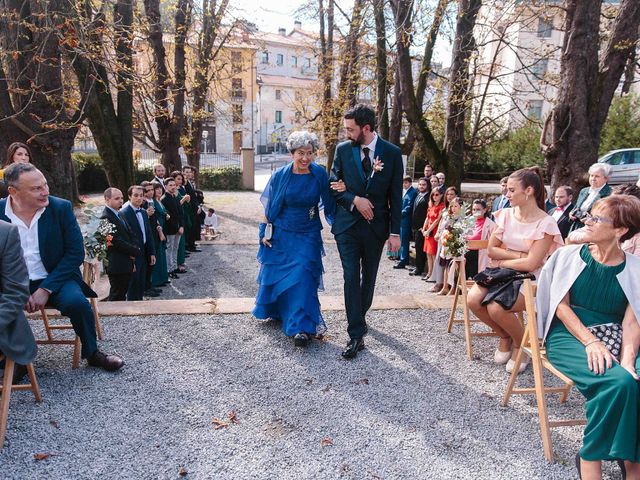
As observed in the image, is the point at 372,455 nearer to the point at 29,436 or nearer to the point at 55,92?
the point at 29,436

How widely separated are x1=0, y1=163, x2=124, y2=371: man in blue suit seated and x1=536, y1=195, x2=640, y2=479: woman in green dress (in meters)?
3.41

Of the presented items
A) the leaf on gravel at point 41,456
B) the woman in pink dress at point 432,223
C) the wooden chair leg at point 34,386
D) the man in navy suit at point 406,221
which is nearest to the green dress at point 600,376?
the leaf on gravel at point 41,456

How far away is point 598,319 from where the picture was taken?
316 centimetres

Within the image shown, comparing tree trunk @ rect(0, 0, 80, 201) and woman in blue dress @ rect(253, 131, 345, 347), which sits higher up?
tree trunk @ rect(0, 0, 80, 201)

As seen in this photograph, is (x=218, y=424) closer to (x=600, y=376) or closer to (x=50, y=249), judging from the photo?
(x=50, y=249)

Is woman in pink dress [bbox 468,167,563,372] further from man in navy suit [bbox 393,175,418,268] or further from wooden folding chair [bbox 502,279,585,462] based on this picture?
man in navy suit [bbox 393,175,418,268]

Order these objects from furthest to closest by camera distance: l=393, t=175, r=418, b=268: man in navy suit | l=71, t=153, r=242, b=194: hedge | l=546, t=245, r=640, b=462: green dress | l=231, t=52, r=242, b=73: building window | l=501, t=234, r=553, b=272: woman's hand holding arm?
l=71, t=153, r=242, b=194: hedge < l=231, t=52, r=242, b=73: building window < l=393, t=175, r=418, b=268: man in navy suit < l=501, t=234, r=553, b=272: woman's hand holding arm < l=546, t=245, r=640, b=462: green dress

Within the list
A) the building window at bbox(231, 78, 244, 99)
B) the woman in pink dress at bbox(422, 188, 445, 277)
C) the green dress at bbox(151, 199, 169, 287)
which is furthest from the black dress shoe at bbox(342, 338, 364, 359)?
the building window at bbox(231, 78, 244, 99)

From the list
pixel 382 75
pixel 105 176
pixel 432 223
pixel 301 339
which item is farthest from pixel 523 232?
pixel 105 176

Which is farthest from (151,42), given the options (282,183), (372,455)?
(372,455)

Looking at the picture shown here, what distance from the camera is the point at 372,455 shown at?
3.03 meters

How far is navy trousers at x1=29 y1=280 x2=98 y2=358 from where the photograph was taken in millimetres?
3812

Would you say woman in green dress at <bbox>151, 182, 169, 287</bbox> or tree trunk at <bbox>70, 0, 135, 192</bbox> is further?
tree trunk at <bbox>70, 0, 135, 192</bbox>

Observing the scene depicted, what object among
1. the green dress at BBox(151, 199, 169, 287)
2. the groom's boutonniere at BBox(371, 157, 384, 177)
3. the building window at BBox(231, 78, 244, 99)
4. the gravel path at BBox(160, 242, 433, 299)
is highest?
the building window at BBox(231, 78, 244, 99)
